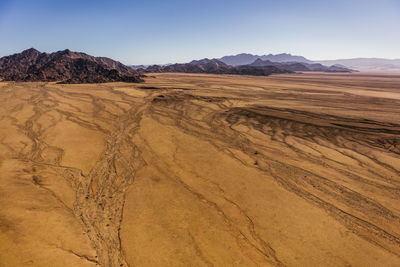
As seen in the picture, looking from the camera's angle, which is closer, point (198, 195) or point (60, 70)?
point (198, 195)

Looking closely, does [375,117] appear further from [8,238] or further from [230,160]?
[8,238]

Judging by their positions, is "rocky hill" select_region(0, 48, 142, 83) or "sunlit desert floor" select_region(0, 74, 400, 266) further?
"rocky hill" select_region(0, 48, 142, 83)

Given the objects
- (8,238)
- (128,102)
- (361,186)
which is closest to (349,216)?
(361,186)

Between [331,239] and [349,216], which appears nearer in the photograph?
[331,239]

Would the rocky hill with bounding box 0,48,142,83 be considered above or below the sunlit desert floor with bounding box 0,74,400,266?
above

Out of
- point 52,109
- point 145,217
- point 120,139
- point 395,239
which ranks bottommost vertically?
point 395,239
